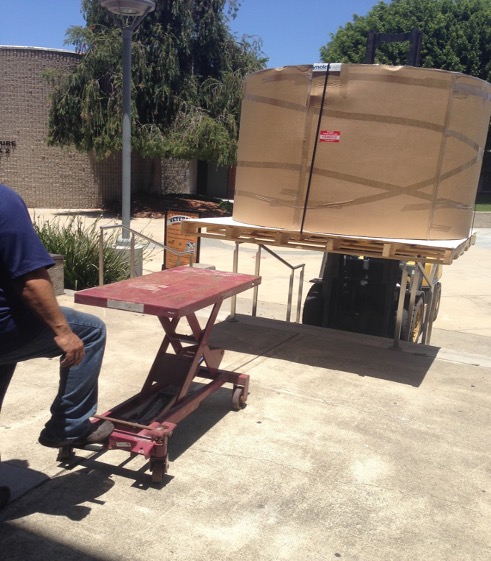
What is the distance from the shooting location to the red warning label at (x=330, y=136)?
537 cm

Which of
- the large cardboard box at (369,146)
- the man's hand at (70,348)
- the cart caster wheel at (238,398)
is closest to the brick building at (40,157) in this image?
the large cardboard box at (369,146)

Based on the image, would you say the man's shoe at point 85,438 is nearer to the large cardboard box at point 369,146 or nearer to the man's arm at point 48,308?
the man's arm at point 48,308

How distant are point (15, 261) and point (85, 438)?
3.66ft

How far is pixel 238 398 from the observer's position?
4.50 meters

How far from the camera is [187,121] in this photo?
22406 millimetres

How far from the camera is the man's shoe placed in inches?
119

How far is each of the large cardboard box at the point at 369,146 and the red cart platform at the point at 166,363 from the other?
1267mm

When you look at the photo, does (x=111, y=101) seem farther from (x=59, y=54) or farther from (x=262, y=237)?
(x=262, y=237)

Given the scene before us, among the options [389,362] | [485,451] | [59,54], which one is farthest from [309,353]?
[59,54]

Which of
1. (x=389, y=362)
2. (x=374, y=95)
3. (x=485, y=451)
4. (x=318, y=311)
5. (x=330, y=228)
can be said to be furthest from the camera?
(x=318, y=311)

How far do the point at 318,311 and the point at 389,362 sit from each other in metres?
1.73

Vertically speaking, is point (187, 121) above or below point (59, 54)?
below

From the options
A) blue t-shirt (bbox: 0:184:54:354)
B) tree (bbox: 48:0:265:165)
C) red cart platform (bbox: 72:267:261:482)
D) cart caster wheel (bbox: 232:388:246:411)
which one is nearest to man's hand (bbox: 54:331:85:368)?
blue t-shirt (bbox: 0:184:54:354)

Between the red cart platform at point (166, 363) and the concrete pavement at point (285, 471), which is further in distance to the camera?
the red cart platform at point (166, 363)
